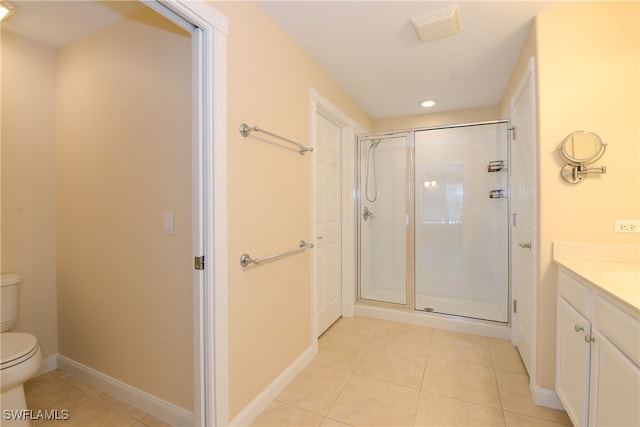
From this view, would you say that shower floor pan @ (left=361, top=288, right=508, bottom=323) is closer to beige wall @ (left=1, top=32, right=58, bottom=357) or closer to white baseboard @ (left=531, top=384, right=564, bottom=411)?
white baseboard @ (left=531, top=384, right=564, bottom=411)

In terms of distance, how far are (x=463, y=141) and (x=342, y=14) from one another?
208 cm

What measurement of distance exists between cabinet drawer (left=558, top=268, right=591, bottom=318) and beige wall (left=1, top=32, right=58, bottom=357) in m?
3.32

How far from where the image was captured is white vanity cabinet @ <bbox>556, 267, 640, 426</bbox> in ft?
3.21

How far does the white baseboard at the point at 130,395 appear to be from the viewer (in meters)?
1.61

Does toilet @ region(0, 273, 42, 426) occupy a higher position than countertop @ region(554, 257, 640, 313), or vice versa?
countertop @ region(554, 257, 640, 313)

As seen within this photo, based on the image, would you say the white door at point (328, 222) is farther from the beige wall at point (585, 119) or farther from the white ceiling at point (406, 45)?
the beige wall at point (585, 119)

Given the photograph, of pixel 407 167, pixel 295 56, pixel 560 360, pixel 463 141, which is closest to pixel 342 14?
pixel 295 56

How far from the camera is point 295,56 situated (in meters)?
2.09

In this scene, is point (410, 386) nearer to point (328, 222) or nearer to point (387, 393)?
point (387, 393)

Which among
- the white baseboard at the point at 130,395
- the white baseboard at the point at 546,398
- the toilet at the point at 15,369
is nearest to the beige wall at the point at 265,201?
the white baseboard at the point at 130,395

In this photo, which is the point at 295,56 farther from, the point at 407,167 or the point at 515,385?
the point at 515,385

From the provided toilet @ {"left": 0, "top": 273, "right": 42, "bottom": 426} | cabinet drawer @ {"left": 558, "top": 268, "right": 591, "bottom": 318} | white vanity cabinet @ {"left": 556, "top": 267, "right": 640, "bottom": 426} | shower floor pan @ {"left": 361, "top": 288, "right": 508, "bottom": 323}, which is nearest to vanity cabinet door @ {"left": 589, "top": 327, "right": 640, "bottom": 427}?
white vanity cabinet @ {"left": 556, "top": 267, "right": 640, "bottom": 426}

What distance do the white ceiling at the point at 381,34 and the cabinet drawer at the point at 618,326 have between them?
1.64 m

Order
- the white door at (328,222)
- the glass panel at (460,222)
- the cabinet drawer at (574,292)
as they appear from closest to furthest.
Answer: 1. the cabinet drawer at (574,292)
2. the white door at (328,222)
3. the glass panel at (460,222)
